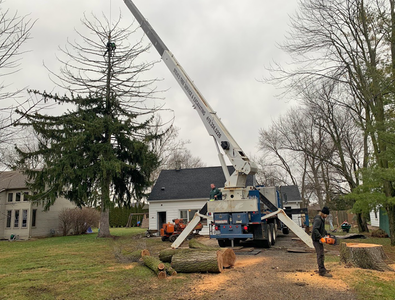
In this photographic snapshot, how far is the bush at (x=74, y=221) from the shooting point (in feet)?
82.4

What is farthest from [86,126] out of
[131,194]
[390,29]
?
[390,29]

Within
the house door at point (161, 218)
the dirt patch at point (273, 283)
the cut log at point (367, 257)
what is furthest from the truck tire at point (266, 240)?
the house door at point (161, 218)

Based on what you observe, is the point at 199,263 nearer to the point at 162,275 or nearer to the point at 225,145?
the point at 162,275

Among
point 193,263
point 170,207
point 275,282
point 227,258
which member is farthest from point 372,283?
point 170,207

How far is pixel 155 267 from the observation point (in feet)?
25.6

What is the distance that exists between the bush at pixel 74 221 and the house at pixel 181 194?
20.6 ft

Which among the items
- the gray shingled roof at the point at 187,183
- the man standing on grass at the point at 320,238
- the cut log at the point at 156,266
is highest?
the gray shingled roof at the point at 187,183

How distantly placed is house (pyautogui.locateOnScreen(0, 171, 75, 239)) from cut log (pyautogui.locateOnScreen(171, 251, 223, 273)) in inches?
757

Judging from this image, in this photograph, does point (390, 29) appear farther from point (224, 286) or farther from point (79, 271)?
point (79, 271)

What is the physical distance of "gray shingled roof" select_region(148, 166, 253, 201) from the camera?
23.6 metres

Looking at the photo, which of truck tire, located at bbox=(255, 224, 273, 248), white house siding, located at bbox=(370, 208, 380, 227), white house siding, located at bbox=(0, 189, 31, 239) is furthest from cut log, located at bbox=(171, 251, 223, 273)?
white house siding, located at bbox=(370, 208, 380, 227)

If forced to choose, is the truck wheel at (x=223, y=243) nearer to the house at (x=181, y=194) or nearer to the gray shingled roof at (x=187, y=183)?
the house at (x=181, y=194)

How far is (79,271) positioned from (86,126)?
11.7m

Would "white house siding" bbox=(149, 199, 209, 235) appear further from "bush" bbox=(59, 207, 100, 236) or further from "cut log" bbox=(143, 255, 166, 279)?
"cut log" bbox=(143, 255, 166, 279)
